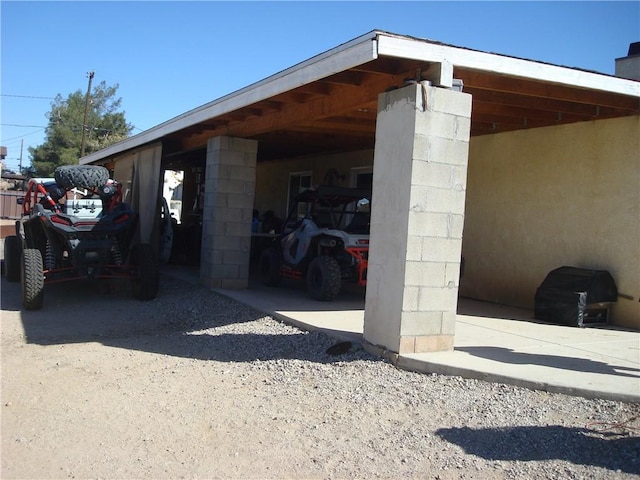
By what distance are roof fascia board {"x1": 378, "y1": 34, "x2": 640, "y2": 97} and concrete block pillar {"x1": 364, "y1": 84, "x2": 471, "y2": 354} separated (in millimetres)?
329

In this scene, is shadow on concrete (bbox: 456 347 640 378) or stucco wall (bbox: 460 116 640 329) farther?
stucco wall (bbox: 460 116 640 329)

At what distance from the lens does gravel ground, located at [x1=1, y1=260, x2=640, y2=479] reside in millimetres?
3824

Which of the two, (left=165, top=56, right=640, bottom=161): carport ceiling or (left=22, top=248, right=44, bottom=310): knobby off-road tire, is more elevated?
(left=165, top=56, right=640, bottom=161): carport ceiling

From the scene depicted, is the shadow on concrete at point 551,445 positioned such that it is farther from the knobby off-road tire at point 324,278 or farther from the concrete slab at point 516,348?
the knobby off-road tire at point 324,278

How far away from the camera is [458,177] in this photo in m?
6.04

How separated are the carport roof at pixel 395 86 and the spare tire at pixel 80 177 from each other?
1641mm

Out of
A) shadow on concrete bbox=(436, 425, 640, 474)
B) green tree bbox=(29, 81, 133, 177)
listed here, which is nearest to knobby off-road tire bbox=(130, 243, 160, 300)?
shadow on concrete bbox=(436, 425, 640, 474)

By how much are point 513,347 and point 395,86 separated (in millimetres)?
3067

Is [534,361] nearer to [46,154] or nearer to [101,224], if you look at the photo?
[101,224]

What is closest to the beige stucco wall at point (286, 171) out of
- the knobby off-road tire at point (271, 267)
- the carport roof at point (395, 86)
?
the carport roof at point (395, 86)

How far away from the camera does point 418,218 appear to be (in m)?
5.84

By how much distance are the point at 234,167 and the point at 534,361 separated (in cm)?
655

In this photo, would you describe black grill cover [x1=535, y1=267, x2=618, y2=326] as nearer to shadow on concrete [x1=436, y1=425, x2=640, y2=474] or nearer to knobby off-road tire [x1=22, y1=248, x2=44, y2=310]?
shadow on concrete [x1=436, y1=425, x2=640, y2=474]

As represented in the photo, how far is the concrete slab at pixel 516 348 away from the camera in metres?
5.12
